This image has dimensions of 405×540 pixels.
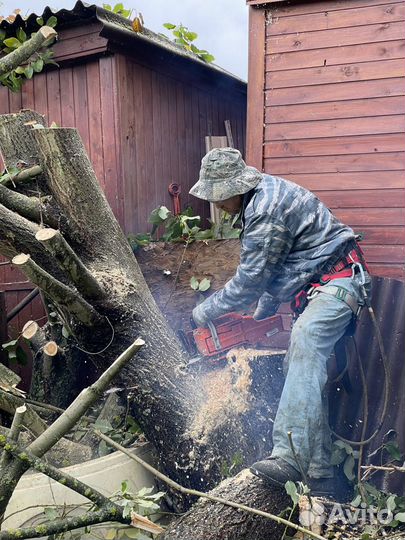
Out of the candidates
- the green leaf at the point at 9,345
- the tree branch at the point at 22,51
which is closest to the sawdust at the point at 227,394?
the green leaf at the point at 9,345

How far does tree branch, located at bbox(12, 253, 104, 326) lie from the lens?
11.0 ft

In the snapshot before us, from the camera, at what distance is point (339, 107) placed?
5078 millimetres

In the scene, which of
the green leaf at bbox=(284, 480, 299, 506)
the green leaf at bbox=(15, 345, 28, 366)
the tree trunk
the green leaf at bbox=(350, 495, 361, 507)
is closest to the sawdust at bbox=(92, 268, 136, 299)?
the tree trunk

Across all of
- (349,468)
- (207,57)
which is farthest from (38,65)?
(349,468)

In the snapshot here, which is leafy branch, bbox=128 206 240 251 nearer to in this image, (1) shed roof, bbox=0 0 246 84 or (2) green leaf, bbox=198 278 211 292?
(2) green leaf, bbox=198 278 211 292

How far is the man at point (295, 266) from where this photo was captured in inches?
140

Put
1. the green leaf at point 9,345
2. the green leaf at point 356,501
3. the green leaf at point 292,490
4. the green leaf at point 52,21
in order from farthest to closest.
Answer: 1. the green leaf at point 52,21
2. the green leaf at point 9,345
3. the green leaf at point 356,501
4. the green leaf at point 292,490

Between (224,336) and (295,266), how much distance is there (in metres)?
0.65

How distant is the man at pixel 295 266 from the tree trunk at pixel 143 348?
336 mm

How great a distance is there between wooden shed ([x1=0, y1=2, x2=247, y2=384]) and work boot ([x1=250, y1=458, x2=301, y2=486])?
3.42 metres

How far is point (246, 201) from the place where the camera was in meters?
3.85

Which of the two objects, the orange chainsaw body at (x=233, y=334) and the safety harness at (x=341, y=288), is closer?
the safety harness at (x=341, y=288)

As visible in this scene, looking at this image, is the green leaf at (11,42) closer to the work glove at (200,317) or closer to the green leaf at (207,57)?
the green leaf at (207,57)

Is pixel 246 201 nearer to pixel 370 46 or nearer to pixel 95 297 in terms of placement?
pixel 95 297
